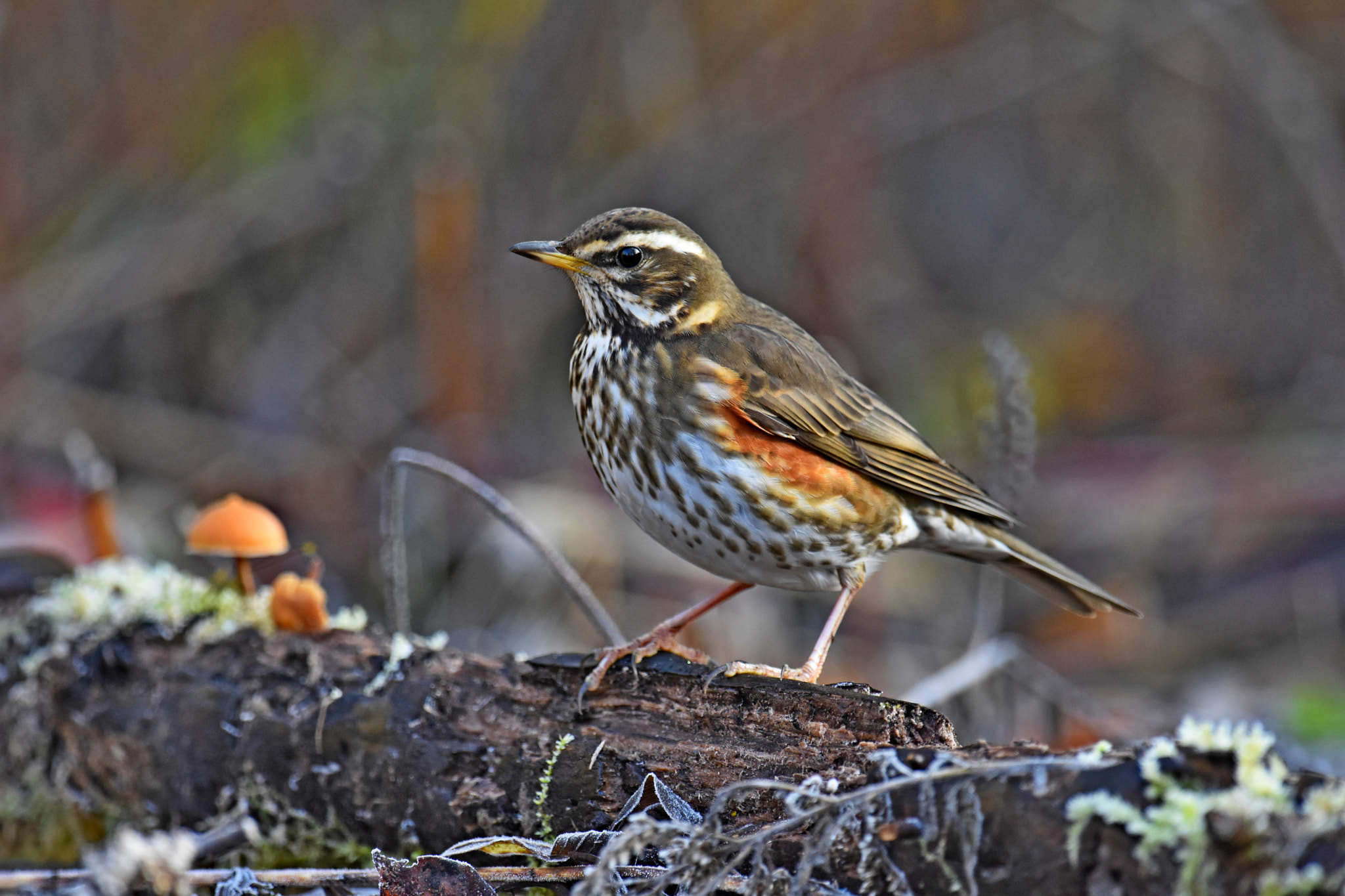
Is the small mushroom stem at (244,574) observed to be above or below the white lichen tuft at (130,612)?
above

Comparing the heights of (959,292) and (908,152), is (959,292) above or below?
below

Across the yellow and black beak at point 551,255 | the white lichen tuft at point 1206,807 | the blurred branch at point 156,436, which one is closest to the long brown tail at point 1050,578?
the yellow and black beak at point 551,255

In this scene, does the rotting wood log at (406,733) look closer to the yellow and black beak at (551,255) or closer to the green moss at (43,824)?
the green moss at (43,824)

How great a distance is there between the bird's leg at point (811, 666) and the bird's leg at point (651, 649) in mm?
51

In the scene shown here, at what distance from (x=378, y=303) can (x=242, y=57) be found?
2055mm

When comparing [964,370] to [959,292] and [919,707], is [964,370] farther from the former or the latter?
[919,707]

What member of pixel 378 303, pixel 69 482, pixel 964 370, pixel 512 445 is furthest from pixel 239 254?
pixel 964 370

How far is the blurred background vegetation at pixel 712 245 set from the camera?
750cm

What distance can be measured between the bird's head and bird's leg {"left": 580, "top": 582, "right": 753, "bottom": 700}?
1.08 metres

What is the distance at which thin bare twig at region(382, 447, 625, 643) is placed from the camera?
417 centimetres

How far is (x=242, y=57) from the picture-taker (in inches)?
360

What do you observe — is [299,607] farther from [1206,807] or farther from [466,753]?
[1206,807]

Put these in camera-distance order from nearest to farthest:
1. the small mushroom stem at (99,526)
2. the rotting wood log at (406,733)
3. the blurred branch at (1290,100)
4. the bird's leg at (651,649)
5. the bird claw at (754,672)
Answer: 1. the rotting wood log at (406,733)
2. the bird claw at (754,672)
3. the bird's leg at (651,649)
4. the small mushroom stem at (99,526)
5. the blurred branch at (1290,100)

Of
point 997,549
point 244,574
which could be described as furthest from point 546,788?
point 997,549
